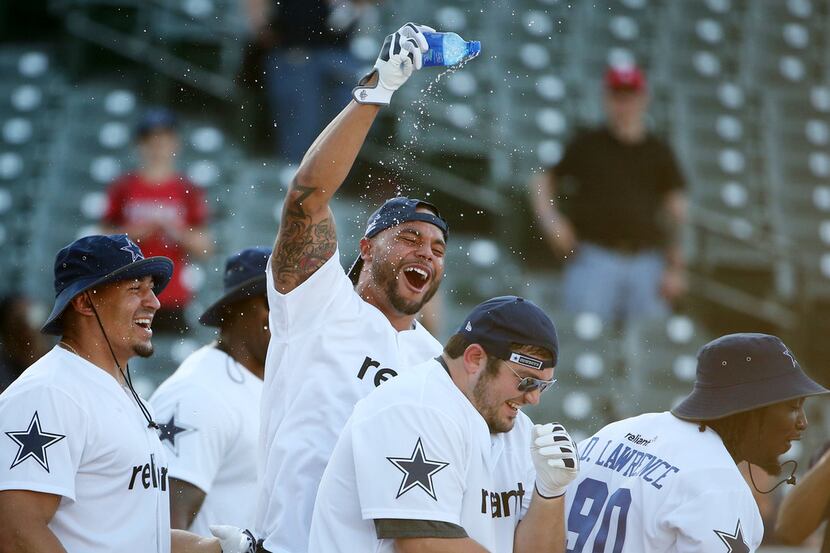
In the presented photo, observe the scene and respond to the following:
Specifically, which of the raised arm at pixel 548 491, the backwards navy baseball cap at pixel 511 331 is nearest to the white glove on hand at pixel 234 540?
the raised arm at pixel 548 491

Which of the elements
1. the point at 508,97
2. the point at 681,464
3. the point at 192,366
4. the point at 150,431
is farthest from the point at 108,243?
the point at 508,97

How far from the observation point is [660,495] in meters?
3.66

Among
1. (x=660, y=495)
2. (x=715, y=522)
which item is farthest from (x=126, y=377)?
(x=715, y=522)

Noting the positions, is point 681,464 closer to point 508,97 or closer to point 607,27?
point 508,97

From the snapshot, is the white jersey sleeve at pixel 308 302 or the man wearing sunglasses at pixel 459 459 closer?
the man wearing sunglasses at pixel 459 459

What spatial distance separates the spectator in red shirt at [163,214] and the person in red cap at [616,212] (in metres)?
2.79

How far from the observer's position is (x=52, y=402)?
3.81m

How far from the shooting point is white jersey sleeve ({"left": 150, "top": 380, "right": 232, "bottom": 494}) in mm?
4895

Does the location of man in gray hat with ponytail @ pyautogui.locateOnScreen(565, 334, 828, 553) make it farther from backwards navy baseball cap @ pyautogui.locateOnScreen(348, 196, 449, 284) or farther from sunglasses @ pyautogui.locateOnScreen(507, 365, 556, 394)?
backwards navy baseball cap @ pyautogui.locateOnScreen(348, 196, 449, 284)

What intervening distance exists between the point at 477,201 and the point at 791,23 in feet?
16.7

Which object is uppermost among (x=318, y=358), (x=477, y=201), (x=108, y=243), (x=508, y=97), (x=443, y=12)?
(x=443, y=12)

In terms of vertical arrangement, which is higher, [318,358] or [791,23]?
[791,23]

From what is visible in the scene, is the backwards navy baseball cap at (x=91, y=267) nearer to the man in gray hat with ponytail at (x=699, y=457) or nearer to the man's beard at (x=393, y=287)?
the man's beard at (x=393, y=287)

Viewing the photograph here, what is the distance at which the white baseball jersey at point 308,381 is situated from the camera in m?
3.95
